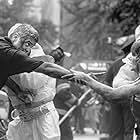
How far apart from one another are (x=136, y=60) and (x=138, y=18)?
11285 millimetres

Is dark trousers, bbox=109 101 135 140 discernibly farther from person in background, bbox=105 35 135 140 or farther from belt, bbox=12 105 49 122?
belt, bbox=12 105 49 122

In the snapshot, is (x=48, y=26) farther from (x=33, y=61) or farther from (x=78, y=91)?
(x=33, y=61)

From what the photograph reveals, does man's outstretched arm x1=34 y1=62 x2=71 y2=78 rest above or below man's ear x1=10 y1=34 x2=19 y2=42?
below

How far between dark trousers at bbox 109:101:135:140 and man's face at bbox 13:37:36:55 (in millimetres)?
3216

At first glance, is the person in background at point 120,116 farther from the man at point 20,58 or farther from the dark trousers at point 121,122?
the man at point 20,58

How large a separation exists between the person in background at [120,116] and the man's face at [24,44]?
3.22m

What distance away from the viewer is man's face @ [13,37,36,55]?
7.41 meters

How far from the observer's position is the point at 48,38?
32531mm

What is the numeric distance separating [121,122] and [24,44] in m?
4.03

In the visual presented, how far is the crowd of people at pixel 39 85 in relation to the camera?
6.29m

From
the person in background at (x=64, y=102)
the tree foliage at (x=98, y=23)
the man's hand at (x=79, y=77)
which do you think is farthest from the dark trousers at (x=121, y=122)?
the tree foliage at (x=98, y=23)

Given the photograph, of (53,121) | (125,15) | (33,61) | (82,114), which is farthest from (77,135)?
(33,61)

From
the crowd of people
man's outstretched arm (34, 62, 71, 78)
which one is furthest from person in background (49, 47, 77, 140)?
man's outstretched arm (34, 62, 71, 78)

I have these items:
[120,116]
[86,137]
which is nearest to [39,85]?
[120,116]
